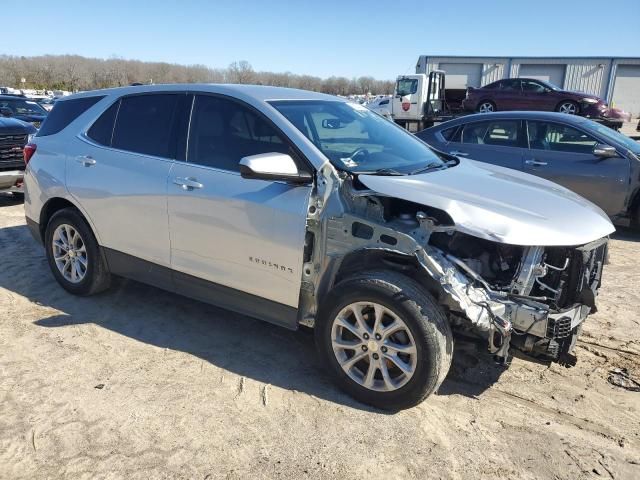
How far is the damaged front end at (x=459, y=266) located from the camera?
2.88 meters

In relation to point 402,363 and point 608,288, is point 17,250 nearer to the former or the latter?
point 402,363

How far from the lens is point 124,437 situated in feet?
9.39

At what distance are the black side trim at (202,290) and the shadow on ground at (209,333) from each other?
340mm

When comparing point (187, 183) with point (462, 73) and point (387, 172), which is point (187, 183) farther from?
point (462, 73)

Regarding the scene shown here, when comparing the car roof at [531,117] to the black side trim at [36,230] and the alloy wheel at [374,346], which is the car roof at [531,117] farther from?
the black side trim at [36,230]

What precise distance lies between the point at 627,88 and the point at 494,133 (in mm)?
39731

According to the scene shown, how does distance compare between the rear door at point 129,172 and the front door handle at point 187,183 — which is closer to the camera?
the front door handle at point 187,183

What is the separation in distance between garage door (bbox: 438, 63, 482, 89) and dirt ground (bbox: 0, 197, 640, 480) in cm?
3392

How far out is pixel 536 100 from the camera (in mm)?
19656

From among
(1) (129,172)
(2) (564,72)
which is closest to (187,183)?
(1) (129,172)

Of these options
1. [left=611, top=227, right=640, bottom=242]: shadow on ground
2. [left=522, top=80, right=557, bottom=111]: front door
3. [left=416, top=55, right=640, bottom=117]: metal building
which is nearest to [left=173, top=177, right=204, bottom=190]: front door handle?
[left=611, top=227, right=640, bottom=242]: shadow on ground

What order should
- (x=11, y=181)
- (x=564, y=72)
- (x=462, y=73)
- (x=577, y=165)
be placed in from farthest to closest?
(x=564, y=72), (x=462, y=73), (x=11, y=181), (x=577, y=165)

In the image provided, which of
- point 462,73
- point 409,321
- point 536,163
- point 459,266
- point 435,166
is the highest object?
point 462,73

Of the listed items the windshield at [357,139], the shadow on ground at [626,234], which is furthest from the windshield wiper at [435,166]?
the shadow on ground at [626,234]
